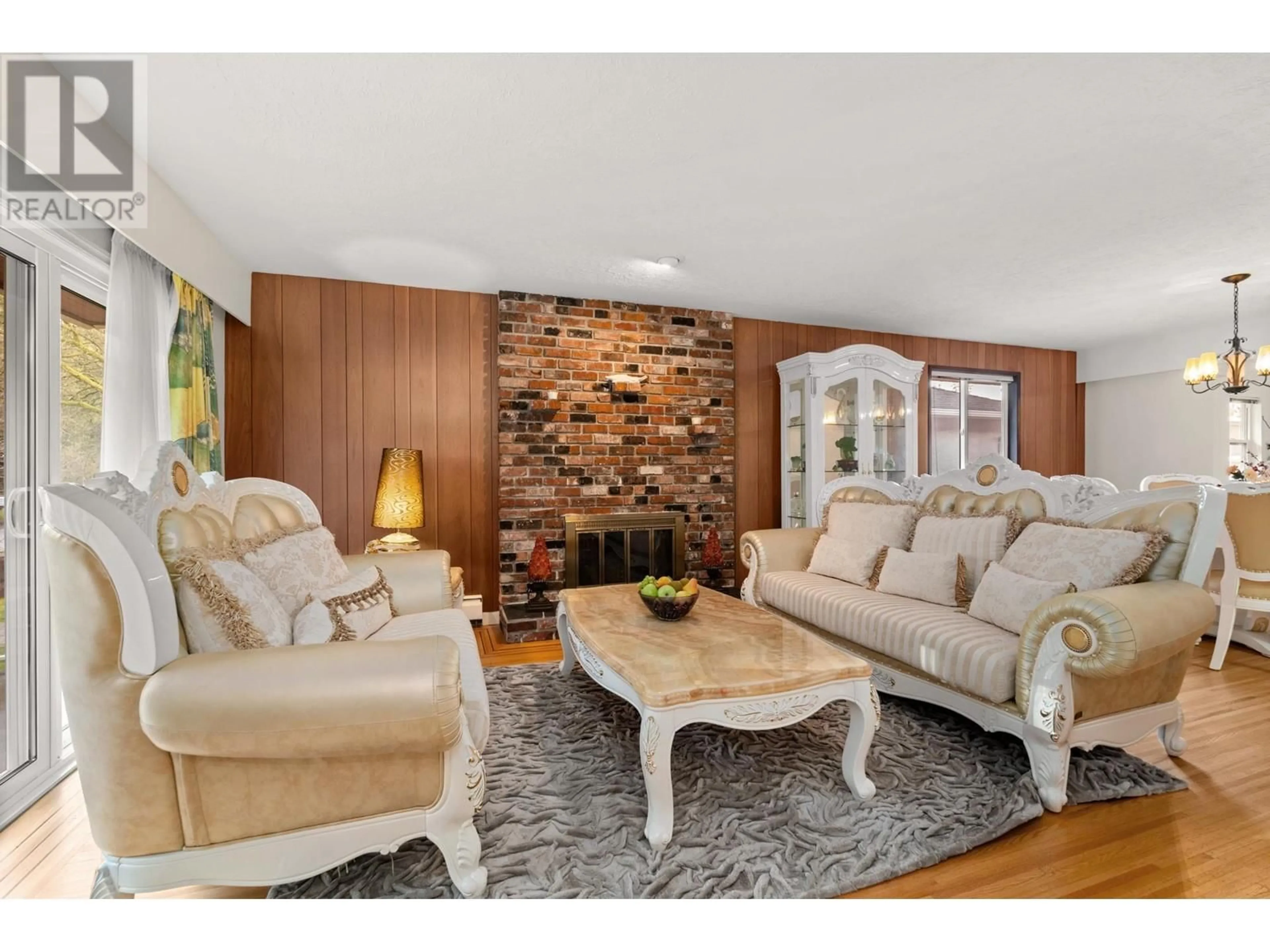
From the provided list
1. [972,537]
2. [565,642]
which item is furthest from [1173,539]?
[565,642]

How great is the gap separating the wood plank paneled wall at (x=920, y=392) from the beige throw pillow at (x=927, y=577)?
1.89 meters

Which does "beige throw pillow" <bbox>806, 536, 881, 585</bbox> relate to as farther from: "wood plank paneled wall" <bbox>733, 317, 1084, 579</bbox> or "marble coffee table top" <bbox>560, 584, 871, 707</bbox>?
"wood plank paneled wall" <bbox>733, 317, 1084, 579</bbox>

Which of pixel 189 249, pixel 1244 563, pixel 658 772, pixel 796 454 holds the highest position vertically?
pixel 189 249

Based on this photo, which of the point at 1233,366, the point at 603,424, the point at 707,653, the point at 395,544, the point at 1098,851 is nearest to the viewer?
the point at 1098,851

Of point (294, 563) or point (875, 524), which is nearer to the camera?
point (294, 563)

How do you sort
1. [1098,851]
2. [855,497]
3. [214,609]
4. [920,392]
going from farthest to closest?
[920,392] < [855,497] < [1098,851] < [214,609]

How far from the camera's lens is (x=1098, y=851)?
5.27 feet

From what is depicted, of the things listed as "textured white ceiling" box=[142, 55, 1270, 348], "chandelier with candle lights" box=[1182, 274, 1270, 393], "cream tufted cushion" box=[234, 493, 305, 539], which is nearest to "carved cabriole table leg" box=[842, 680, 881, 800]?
"textured white ceiling" box=[142, 55, 1270, 348]

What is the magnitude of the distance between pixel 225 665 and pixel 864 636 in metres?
2.31

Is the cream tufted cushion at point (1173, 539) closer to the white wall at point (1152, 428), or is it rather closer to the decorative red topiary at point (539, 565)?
the decorative red topiary at point (539, 565)

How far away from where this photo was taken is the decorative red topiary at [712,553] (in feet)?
14.2

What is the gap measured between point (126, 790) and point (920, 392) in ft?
19.2

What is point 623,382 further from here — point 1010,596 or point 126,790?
point 126,790
